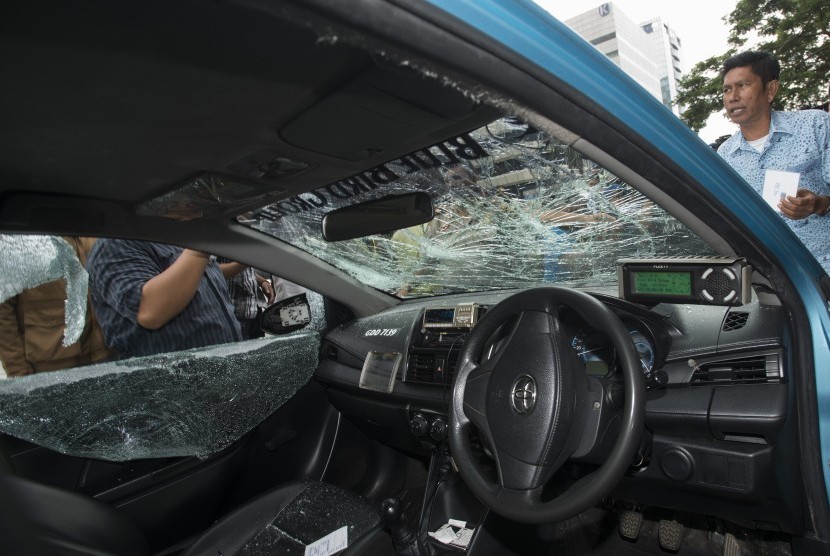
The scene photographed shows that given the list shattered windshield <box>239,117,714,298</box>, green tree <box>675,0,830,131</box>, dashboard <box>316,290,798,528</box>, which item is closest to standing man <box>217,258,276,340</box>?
shattered windshield <box>239,117,714,298</box>

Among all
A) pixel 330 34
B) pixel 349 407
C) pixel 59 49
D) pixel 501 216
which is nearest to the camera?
pixel 330 34

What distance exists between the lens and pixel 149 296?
7.20ft

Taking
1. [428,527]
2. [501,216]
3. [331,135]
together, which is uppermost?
[331,135]

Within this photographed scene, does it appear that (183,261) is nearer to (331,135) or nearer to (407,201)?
(407,201)

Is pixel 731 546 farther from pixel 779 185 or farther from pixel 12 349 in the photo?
→ pixel 12 349

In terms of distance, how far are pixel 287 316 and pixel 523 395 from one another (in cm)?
154

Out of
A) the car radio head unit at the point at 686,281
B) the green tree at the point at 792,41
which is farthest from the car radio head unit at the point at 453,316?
the green tree at the point at 792,41

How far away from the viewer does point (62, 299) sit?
8.29 ft

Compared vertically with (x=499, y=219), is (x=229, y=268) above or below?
below

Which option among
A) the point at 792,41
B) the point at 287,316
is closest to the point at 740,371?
the point at 287,316

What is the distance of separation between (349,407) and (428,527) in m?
0.70

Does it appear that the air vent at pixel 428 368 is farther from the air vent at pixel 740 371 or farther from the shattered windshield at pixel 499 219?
the air vent at pixel 740 371

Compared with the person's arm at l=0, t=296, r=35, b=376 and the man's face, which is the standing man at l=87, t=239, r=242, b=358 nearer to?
the person's arm at l=0, t=296, r=35, b=376

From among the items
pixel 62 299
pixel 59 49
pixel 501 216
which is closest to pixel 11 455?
pixel 62 299
